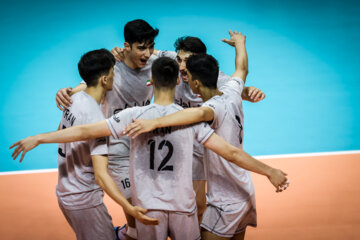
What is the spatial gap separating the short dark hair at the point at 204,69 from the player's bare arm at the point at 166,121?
377mm

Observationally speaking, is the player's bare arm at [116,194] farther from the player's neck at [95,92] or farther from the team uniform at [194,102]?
the team uniform at [194,102]

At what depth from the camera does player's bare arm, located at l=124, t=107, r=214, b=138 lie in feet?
8.36

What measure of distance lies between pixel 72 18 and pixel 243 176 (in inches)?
238

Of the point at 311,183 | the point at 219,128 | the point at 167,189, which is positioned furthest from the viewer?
the point at 311,183

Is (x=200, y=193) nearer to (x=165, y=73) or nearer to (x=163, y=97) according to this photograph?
(x=163, y=97)

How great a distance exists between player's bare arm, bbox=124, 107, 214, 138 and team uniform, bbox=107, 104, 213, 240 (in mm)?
90

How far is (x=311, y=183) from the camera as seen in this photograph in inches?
247

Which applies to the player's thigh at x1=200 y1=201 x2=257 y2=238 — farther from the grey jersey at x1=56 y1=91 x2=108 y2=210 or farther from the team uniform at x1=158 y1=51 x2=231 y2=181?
the team uniform at x1=158 y1=51 x2=231 y2=181

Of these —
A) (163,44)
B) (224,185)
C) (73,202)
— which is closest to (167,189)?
(224,185)

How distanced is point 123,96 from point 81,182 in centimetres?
117

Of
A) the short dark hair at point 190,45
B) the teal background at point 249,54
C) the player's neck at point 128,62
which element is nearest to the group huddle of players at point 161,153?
the player's neck at point 128,62

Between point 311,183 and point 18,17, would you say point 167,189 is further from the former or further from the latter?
point 18,17

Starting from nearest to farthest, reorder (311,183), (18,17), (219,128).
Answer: (219,128) → (311,183) → (18,17)

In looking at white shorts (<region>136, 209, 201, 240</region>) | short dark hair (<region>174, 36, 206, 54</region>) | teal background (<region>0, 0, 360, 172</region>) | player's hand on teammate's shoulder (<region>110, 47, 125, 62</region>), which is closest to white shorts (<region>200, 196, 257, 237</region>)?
white shorts (<region>136, 209, 201, 240</region>)
